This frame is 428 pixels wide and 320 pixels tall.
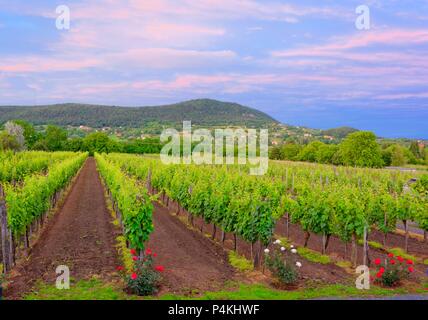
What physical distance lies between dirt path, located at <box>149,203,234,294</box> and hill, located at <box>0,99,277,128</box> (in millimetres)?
112019

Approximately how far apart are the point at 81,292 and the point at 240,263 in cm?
510

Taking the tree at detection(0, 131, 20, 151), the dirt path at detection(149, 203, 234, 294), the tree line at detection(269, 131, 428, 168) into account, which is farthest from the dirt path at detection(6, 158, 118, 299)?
the tree at detection(0, 131, 20, 151)

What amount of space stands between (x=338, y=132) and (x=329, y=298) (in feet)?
472

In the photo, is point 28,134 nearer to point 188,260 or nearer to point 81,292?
point 188,260

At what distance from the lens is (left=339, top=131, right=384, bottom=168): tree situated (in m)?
64.3

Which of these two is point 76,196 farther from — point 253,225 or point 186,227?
point 253,225

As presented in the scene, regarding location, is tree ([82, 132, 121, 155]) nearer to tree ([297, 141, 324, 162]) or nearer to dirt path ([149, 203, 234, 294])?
tree ([297, 141, 324, 162])

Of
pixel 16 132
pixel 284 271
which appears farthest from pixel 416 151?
pixel 284 271

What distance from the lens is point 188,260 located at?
1355cm

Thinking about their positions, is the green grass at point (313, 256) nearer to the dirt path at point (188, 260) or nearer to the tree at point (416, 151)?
the dirt path at point (188, 260)

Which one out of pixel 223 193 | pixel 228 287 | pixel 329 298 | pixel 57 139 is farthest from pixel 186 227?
pixel 57 139

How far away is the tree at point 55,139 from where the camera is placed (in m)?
107

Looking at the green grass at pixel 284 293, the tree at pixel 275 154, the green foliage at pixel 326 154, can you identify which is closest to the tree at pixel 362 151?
the green foliage at pixel 326 154

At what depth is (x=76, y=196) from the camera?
93.4ft
